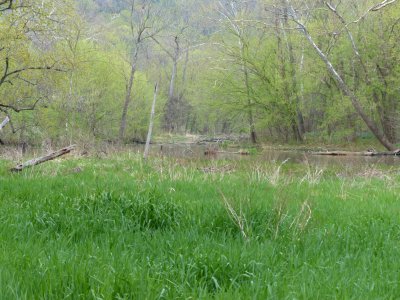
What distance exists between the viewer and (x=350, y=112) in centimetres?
2858

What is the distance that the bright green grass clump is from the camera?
2.24m

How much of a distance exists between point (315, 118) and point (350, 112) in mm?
5677

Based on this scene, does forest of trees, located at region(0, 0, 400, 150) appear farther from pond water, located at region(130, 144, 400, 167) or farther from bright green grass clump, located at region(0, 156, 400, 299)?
bright green grass clump, located at region(0, 156, 400, 299)

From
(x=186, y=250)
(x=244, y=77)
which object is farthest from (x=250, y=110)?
(x=186, y=250)

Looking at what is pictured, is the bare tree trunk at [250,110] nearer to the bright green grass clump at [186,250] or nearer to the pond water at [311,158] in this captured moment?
the pond water at [311,158]

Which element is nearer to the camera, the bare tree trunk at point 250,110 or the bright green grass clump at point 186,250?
the bright green grass clump at point 186,250

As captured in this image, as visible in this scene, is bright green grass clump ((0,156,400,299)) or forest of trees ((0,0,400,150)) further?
forest of trees ((0,0,400,150))

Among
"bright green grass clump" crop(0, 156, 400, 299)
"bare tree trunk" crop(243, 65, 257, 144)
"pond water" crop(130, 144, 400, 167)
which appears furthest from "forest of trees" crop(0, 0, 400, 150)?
"bright green grass clump" crop(0, 156, 400, 299)

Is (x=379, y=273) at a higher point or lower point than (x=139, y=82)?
lower

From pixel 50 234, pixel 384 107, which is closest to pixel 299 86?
pixel 384 107

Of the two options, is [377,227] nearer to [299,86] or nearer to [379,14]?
[379,14]

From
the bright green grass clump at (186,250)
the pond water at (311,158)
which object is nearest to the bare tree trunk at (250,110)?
the pond water at (311,158)

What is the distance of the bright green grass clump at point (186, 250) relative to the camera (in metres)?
2.24

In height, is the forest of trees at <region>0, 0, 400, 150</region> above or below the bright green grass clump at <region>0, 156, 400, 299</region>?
above
